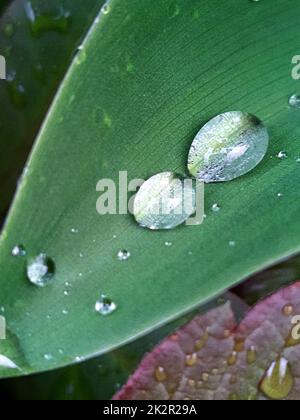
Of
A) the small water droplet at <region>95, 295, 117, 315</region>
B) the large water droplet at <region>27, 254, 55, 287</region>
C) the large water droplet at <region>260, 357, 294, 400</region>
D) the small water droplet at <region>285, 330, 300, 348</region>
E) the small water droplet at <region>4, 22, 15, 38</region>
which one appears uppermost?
the small water droplet at <region>4, 22, 15, 38</region>

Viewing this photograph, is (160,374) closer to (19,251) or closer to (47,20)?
(19,251)

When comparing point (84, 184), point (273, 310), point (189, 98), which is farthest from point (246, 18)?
point (273, 310)

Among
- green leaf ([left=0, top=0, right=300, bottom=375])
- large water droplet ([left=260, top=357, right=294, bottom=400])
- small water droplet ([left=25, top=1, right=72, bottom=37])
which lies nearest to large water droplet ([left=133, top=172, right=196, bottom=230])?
green leaf ([left=0, top=0, right=300, bottom=375])

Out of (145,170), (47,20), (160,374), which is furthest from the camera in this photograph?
(47,20)

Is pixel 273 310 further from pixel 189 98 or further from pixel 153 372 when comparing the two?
pixel 189 98

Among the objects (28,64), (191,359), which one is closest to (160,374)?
(191,359)

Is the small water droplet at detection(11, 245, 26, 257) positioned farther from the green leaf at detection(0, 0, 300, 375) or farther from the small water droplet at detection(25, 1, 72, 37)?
the small water droplet at detection(25, 1, 72, 37)
